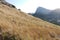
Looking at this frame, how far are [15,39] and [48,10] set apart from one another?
18168 cm

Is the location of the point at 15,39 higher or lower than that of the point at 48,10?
higher

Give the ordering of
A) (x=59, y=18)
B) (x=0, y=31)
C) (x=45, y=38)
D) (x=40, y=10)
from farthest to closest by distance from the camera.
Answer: (x=40, y=10) < (x=59, y=18) < (x=45, y=38) < (x=0, y=31)

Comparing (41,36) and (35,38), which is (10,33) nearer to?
(35,38)

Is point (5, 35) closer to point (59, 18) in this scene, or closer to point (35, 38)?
point (35, 38)

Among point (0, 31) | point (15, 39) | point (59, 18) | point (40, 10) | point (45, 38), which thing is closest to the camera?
point (15, 39)

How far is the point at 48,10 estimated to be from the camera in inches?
7672

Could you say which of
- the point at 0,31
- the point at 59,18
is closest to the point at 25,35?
the point at 0,31

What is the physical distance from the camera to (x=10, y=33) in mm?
14859

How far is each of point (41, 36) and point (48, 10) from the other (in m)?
179

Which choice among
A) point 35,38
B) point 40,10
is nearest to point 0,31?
point 35,38

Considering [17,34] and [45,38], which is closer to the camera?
[17,34]

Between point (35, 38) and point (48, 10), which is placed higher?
point (35, 38)

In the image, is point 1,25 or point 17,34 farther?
point 1,25

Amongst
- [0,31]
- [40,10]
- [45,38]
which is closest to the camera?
[0,31]
